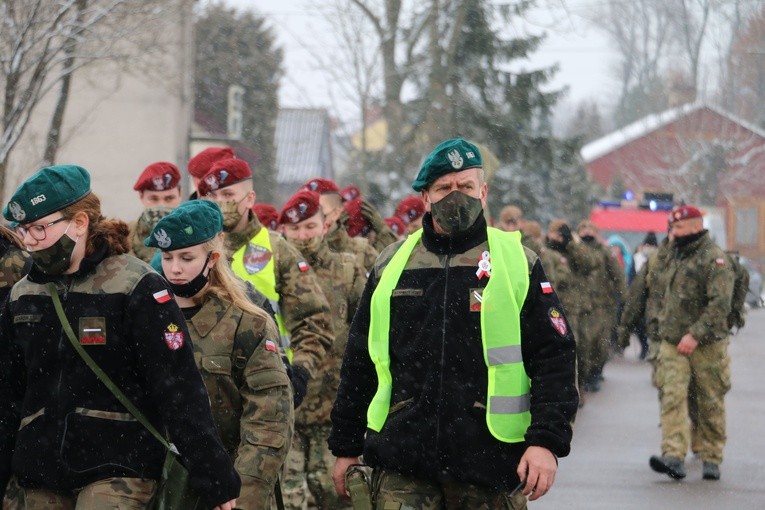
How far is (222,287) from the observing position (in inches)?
212

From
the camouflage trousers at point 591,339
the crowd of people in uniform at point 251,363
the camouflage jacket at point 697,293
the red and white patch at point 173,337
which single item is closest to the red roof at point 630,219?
the camouflage trousers at point 591,339

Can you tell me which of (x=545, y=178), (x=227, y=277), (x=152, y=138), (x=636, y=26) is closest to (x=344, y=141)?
(x=545, y=178)

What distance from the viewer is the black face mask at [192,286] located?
5289 mm

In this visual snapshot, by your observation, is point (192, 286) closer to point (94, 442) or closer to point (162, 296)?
point (162, 296)

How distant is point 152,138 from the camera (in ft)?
97.1

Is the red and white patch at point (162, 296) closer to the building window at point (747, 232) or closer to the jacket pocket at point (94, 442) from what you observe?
the jacket pocket at point (94, 442)

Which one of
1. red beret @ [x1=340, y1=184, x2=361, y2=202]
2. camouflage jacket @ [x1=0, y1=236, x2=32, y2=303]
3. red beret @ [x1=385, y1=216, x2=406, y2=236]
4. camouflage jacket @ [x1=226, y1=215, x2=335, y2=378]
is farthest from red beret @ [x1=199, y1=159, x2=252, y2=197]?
red beret @ [x1=385, y1=216, x2=406, y2=236]

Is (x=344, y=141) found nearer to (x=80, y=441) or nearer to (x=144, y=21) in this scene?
(x=144, y=21)

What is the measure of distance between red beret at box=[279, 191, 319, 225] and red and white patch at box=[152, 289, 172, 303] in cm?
386

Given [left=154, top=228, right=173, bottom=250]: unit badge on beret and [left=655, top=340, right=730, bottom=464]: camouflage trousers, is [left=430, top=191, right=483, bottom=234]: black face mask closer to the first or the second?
[left=154, top=228, right=173, bottom=250]: unit badge on beret

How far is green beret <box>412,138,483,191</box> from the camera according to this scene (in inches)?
201

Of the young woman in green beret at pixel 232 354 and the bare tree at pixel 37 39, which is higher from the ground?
the bare tree at pixel 37 39

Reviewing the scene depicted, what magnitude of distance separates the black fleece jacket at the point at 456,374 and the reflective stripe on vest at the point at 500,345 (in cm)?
3

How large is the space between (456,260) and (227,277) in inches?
35.8
